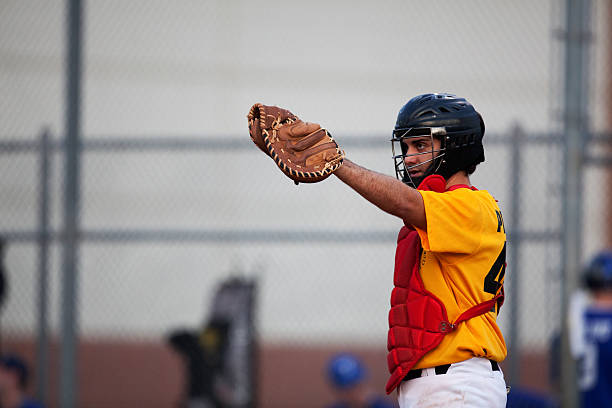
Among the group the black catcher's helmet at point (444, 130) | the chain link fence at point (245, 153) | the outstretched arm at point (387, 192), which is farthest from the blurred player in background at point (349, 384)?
the outstretched arm at point (387, 192)

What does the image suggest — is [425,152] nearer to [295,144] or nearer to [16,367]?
[295,144]

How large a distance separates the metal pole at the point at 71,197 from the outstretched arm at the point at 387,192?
11.6 feet

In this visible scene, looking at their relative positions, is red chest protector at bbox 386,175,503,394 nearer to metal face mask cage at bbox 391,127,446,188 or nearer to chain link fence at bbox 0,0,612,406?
metal face mask cage at bbox 391,127,446,188

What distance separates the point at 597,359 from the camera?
5.59 metres

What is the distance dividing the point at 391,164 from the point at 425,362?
15.0 feet

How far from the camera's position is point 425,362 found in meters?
2.80

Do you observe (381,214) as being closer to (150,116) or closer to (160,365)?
(160,365)

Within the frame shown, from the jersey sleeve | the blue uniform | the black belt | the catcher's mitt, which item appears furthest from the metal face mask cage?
the blue uniform

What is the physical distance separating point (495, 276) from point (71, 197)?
3.74 meters

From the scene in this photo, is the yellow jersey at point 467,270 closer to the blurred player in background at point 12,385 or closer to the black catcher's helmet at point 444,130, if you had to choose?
the black catcher's helmet at point 444,130

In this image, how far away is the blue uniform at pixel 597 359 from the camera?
5.50 m

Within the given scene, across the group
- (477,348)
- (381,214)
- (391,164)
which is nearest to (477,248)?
(477,348)

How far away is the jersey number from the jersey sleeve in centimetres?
21

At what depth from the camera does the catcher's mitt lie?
2537 mm
